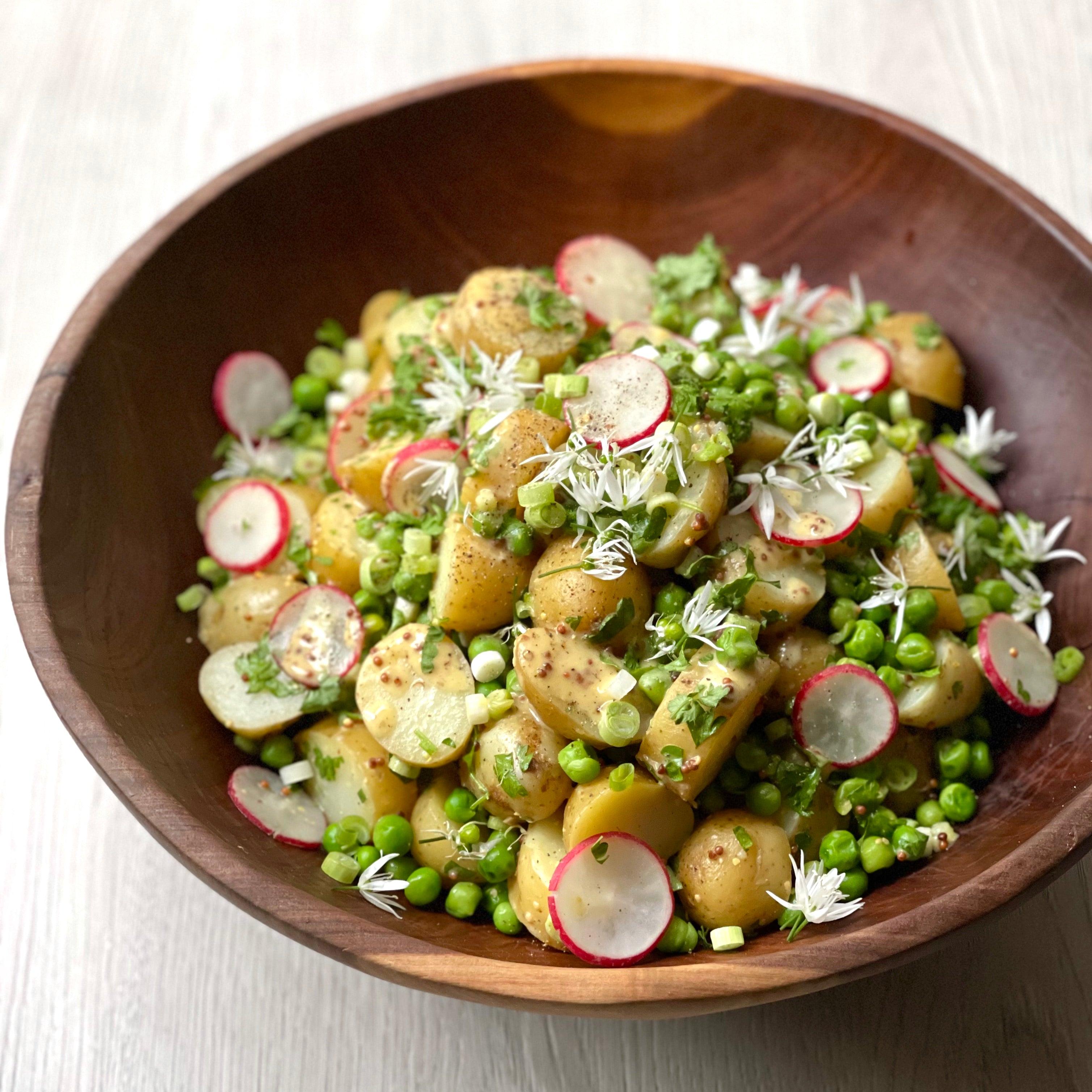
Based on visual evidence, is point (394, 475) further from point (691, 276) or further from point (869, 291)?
point (869, 291)

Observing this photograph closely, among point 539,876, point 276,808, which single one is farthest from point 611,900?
point 276,808

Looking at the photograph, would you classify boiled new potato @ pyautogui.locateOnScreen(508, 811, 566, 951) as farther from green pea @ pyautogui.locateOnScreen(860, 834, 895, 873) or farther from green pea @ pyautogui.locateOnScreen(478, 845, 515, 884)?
green pea @ pyautogui.locateOnScreen(860, 834, 895, 873)

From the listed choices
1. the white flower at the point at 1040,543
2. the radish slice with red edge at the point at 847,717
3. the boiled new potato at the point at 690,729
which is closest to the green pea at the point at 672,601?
the boiled new potato at the point at 690,729

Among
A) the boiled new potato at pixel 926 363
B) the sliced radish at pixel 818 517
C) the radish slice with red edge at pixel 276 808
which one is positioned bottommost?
the radish slice with red edge at pixel 276 808

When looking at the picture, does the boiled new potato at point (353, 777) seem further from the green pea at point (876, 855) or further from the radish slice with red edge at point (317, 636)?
the green pea at point (876, 855)

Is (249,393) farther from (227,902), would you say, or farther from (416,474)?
(227,902)

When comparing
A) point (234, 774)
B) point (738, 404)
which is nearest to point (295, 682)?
point (234, 774)
